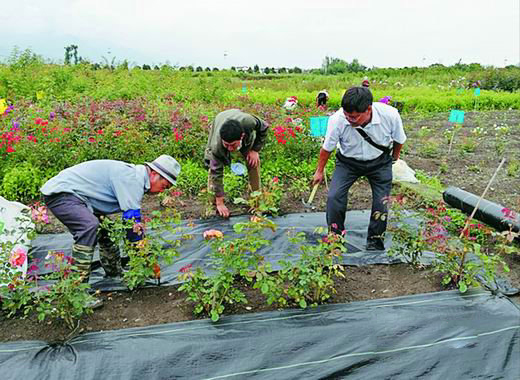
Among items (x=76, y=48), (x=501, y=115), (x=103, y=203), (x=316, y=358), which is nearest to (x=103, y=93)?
(x=103, y=203)

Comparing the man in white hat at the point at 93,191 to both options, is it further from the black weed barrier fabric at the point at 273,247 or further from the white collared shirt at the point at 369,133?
the white collared shirt at the point at 369,133

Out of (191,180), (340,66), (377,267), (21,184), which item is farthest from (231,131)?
(340,66)

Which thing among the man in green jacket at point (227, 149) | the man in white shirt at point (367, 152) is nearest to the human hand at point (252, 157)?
the man in green jacket at point (227, 149)

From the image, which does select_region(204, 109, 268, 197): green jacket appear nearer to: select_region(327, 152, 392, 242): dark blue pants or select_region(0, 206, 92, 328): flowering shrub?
select_region(327, 152, 392, 242): dark blue pants

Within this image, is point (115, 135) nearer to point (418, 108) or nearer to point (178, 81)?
point (178, 81)

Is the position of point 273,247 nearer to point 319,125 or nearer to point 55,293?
point 55,293

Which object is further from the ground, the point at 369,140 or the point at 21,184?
the point at 369,140

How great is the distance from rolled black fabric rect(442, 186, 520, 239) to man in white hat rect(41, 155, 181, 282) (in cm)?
251

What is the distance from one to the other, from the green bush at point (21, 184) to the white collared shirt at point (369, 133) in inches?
129

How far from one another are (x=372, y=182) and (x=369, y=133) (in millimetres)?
453

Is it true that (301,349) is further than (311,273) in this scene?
No

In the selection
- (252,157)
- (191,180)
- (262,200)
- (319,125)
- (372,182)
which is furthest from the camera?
(319,125)

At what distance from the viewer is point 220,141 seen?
13.8 ft

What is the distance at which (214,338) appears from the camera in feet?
8.60
